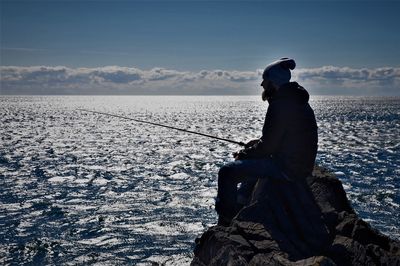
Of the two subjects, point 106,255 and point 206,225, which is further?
point 206,225

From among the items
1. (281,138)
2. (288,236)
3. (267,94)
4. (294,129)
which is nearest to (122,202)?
(288,236)

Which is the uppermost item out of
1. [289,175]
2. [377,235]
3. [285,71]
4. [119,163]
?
[285,71]

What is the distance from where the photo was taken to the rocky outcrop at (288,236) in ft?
23.1

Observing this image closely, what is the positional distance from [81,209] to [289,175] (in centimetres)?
1125

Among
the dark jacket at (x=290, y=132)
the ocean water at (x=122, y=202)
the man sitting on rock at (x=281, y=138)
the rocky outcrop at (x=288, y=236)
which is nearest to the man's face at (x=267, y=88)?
the man sitting on rock at (x=281, y=138)

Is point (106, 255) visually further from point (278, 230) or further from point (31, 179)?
point (31, 179)

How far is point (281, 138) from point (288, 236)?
183 centimetres

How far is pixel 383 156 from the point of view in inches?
1280

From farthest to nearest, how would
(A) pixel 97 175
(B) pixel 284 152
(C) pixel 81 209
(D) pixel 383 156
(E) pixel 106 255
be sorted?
1. (D) pixel 383 156
2. (A) pixel 97 175
3. (C) pixel 81 209
4. (E) pixel 106 255
5. (B) pixel 284 152

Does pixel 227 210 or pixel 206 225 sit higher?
pixel 227 210

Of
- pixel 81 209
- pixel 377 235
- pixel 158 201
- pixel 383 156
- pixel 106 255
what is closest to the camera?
pixel 377 235

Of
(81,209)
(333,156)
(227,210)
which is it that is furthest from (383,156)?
(227,210)

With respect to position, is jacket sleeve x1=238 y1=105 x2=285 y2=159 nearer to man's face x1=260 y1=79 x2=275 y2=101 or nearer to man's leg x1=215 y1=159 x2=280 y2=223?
man's leg x1=215 y1=159 x2=280 y2=223

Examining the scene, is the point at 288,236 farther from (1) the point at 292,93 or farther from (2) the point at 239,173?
(1) the point at 292,93
